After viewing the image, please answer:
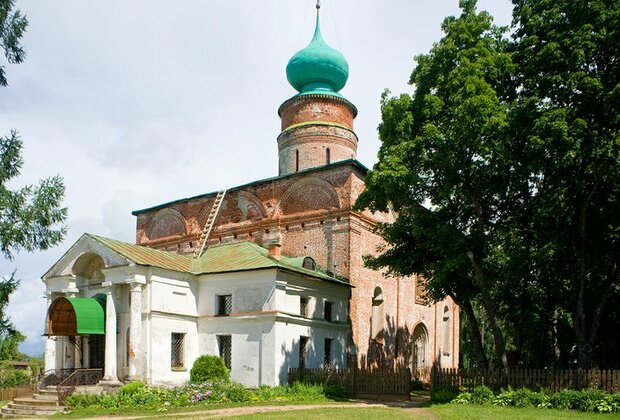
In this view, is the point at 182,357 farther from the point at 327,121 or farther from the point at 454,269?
the point at 327,121

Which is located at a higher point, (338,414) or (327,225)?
(327,225)

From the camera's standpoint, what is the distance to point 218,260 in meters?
24.5

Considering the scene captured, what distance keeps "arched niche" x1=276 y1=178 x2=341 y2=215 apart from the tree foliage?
176 inches

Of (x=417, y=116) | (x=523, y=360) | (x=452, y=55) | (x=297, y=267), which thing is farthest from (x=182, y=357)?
(x=523, y=360)

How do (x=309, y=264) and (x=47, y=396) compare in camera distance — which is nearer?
(x=47, y=396)

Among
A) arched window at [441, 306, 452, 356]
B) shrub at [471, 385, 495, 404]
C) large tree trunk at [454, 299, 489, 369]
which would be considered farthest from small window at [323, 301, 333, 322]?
arched window at [441, 306, 452, 356]

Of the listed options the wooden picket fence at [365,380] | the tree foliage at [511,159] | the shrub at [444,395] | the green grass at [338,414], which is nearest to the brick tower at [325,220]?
the wooden picket fence at [365,380]

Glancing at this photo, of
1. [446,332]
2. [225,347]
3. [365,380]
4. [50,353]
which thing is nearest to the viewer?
[365,380]

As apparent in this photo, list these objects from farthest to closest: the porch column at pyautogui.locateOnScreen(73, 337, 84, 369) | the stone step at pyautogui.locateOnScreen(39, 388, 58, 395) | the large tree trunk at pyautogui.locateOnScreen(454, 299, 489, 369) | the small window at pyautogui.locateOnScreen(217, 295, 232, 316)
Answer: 1. the porch column at pyautogui.locateOnScreen(73, 337, 84, 369)
2. the small window at pyautogui.locateOnScreen(217, 295, 232, 316)
3. the stone step at pyautogui.locateOnScreen(39, 388, 58, 395)
4. the large tree trunk at pyautogui.locateOnScreen(454, 299, 489, 369)

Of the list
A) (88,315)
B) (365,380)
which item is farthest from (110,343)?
(365,380)

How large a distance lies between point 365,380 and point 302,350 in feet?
8.88

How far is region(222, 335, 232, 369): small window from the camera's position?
74.9 feet

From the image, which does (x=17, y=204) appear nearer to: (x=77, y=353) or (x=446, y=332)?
(x=77, y=353)

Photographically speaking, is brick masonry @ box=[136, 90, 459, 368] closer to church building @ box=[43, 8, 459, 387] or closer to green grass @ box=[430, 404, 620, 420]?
church building @ box=[43, 8, 459, 387]
